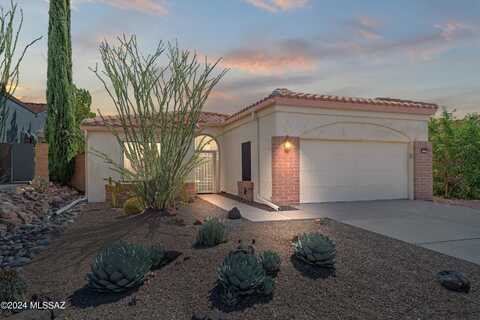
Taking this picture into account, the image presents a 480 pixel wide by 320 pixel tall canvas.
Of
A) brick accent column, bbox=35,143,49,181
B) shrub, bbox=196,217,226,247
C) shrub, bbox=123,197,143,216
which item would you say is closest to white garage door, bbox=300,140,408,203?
shrub, bbox=123,197,143,216

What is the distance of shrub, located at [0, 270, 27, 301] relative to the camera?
3.79m

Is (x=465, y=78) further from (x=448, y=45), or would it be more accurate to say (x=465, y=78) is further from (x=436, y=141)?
(x=436, y=141)

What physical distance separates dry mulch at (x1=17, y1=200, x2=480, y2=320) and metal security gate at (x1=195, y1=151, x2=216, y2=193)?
9.06 meters

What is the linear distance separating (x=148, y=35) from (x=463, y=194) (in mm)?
14804

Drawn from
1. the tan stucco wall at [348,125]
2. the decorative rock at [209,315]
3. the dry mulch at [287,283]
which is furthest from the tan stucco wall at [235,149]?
the decorative rock at [209,315]

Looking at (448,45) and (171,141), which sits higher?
(448,45)

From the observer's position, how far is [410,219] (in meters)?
8.52

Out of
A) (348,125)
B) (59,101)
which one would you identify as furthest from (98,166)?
(348,125)

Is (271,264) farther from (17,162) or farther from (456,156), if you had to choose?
(17,162)

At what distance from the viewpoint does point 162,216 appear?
322 inches

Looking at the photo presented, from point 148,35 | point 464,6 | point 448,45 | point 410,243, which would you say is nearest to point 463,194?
point 448,45

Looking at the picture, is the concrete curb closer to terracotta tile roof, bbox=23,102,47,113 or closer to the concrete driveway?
the concrete driveway

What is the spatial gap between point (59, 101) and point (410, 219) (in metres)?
15.4

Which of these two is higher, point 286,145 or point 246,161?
point 286,145
